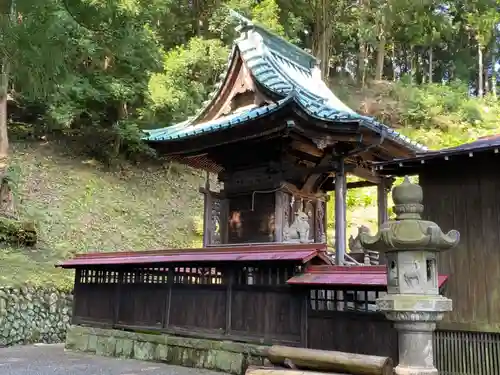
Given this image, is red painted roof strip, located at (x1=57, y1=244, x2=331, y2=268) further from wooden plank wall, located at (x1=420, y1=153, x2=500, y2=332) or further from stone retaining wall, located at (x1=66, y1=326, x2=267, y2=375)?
wooden plank wall, located at (x1=420, y1=153, x2=500, y2=332)

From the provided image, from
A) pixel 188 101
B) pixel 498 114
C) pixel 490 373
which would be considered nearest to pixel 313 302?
pixel 490 373

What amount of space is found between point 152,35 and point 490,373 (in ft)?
64.6

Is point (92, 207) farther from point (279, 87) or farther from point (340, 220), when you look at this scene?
point (340, 220)

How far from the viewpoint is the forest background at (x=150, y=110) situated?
18266mm

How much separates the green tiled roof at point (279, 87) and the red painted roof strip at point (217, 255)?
2761mm

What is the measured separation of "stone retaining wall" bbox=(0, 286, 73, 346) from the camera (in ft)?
41.0

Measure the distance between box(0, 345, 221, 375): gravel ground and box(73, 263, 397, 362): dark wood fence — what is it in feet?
2.59

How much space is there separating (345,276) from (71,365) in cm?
574

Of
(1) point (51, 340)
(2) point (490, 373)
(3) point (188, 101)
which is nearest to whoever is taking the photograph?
(2) point (490, 373)

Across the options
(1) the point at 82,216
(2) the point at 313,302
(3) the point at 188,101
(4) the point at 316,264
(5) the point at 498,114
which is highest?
(5) the point at 498,114

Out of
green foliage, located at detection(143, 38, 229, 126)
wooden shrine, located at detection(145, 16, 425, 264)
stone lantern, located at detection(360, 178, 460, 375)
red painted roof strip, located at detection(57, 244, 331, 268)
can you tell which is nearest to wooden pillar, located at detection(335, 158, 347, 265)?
wooden shrine, located at detection(145, 16, 425, 264)

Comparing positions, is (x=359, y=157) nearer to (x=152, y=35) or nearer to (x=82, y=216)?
(x=82, y=216)

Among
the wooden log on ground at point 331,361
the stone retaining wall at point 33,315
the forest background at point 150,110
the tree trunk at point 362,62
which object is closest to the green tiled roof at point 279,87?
the forest background at point 150,110

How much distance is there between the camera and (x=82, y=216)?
19.6m
